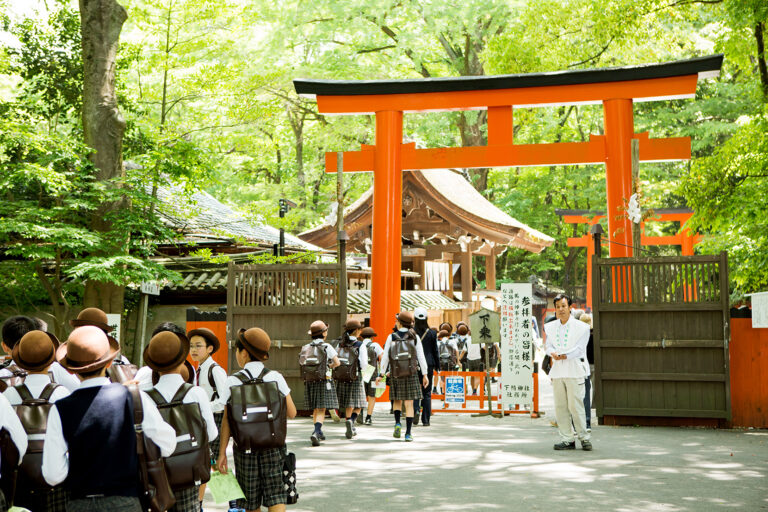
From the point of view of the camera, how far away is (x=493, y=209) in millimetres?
23656

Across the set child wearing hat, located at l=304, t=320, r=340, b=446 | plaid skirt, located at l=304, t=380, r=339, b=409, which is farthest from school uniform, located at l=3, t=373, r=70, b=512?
plaid skirt, located at l=304, t=380, r=339, b=409

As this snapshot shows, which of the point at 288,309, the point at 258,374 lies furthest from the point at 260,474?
the point at 288,309

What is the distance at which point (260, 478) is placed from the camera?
17.5 feet

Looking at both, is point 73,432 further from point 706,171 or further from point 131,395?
point 706,171

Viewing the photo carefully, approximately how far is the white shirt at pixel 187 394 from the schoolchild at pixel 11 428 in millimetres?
720

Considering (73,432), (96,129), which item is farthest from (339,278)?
(73,432)

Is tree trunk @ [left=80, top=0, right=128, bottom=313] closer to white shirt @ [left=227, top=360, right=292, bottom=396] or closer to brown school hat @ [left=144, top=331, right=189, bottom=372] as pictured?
white shirt @ [left=227, top=360, right=292, bottom=396]

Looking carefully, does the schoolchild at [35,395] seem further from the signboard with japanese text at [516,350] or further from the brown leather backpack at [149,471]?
the signboard with japanese text at [516,350]

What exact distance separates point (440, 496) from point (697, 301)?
A: 5.99 m

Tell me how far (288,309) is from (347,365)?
73.7 inches

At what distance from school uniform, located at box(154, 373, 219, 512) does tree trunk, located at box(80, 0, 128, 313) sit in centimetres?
912

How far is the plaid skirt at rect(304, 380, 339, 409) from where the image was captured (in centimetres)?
995

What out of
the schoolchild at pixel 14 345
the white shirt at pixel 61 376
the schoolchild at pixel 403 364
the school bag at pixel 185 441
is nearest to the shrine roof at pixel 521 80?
the schoolchild at pixel 403 364

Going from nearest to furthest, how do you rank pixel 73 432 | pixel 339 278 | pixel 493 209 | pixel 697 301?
pixel 73 432, pixel 697 301, pixel 339 278, pixel 493 209
